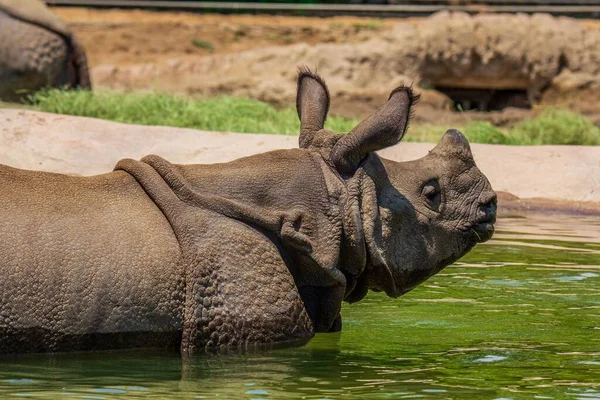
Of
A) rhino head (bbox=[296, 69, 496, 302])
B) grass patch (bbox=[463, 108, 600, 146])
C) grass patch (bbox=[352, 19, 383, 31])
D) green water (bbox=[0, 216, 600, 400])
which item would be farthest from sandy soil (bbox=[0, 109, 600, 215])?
grass patch (bbox=[352, 19, 383, 31])

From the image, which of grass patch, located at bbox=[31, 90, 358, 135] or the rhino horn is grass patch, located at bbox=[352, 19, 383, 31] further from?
the rhino horn

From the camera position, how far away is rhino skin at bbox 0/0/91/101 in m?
16.4

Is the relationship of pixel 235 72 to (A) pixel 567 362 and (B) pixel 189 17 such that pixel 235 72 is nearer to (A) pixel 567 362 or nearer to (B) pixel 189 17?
(B) pixel 189 17

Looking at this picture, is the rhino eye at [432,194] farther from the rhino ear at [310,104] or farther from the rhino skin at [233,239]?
the rhino ear at [310,104]

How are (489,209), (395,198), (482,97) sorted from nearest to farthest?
(395,198), (489,209), (482,97)

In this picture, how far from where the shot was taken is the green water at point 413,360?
209 inches

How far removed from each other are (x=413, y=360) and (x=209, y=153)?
5.82m

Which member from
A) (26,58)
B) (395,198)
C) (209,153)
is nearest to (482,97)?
(26,58)

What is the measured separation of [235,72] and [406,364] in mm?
14689

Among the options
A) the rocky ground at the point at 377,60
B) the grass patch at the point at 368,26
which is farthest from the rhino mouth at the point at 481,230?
the grass patch at the point at 368,26

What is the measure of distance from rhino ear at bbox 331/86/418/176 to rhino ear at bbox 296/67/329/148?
10.1 inches

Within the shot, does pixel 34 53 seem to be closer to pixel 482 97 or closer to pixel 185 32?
pixel 185 32

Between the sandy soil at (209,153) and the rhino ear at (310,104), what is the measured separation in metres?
4.89

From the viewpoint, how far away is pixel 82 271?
550 centimetres
